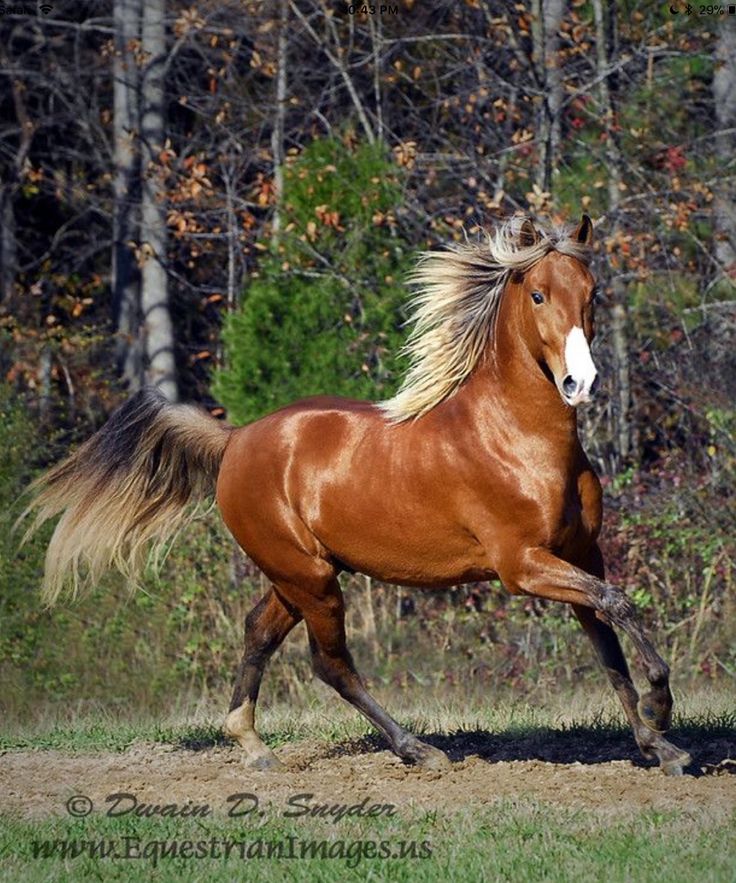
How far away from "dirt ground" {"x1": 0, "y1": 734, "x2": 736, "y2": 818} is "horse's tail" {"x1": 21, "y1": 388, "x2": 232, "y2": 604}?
1.04 m

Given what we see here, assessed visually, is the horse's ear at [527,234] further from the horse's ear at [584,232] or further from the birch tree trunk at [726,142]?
the birch tree trunk at [726,142]

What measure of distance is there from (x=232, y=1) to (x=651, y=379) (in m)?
5.97

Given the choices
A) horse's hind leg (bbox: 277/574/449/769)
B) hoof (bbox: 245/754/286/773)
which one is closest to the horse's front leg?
horse's hind leg (bbox: 277/574/449/769)

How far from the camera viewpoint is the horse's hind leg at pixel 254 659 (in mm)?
7199

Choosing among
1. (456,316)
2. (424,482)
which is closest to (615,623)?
(424,482)

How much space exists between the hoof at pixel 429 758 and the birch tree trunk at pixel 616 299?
6000 mm

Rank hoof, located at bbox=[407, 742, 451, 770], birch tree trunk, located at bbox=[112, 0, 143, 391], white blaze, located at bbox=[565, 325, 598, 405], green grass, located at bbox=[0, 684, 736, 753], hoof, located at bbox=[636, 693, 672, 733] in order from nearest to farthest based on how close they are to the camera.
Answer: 1. white blaze, located at bbox=[565, 325, 598, 405]
2. hoof, located at bbox=[636, 693, 672, 733]
3. hoof, located at bbox=[407, 742, 451, 770]
4. green grass, located at bbox=[0, 684, 736, 753]
5. birch tree trunk, located at bbox=[112, 0, 143, 391]

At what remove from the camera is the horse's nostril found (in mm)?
5730

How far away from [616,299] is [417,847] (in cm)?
799

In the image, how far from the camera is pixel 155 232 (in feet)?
54.0

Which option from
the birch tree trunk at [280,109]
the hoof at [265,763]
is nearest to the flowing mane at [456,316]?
the hoof at [265,763]

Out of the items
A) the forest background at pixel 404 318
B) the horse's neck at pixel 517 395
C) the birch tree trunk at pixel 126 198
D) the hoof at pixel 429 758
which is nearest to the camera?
the horse's neck at pixel 517 395

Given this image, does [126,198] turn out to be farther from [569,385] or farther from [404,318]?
[569,385]

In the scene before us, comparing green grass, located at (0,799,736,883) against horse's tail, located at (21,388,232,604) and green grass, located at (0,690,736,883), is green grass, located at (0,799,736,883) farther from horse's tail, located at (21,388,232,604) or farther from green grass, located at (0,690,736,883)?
horse's tail, located at (21,388,232,604)
